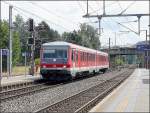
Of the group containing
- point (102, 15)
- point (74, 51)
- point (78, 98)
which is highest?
point (102, 15)

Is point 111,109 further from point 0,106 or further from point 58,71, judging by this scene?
point 58,71

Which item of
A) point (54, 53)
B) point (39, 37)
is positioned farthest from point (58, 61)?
point (39, 37)

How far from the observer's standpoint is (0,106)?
57.6 feet

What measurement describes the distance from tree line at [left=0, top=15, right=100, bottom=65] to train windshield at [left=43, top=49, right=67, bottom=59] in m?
7.27

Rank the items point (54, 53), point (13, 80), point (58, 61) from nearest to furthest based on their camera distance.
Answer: point (58, 61)
point (54, 53)
point (13, 80)

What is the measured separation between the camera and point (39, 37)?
105 m

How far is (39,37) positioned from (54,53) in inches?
2801

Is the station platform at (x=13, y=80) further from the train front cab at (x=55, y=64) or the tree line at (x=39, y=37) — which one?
the tree line at (x=39, y=37)

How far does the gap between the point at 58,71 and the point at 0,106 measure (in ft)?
51.4

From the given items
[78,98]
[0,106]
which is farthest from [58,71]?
[0,106]

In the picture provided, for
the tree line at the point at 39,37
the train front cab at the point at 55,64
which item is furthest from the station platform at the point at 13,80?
the tree line at the point at 39,37

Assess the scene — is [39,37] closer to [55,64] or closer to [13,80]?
[13,80]

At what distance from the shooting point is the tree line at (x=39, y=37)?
83.9 meters

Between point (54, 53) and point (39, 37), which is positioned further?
point (39, 37)
